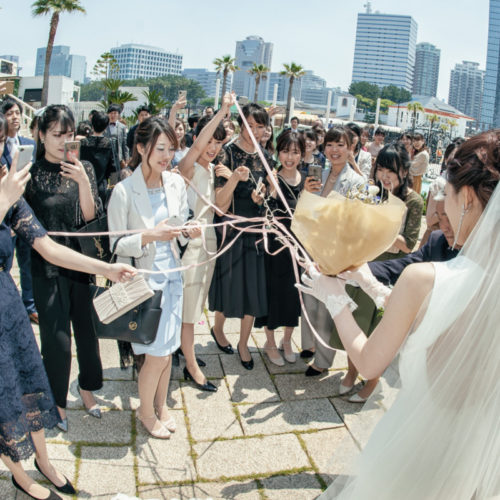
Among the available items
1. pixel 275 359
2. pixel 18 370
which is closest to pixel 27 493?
pixel 18 370

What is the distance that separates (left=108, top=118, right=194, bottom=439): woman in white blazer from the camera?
288 centimetres

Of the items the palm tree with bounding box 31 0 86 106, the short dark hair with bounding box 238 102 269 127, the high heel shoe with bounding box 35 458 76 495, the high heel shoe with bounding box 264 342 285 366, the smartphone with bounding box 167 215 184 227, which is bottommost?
the high heel shoe with bounding box 35 458 76 495

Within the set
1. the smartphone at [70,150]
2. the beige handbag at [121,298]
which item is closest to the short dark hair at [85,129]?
the smartphone at [70,150]

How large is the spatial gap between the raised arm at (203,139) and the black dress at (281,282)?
2.26 ft

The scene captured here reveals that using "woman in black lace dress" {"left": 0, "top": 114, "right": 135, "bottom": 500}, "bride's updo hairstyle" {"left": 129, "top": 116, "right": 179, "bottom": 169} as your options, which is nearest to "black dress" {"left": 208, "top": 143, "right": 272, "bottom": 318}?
"bride's updo hairstyle" {"left": 129, "top": 116, "right": 179, "bottom": 169}

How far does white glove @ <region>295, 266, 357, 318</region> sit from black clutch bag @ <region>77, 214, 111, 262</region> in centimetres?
148

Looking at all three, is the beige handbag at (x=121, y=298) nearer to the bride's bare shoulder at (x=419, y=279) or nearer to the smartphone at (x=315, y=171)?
the bride's bare shoulder at (x=419, y=279)

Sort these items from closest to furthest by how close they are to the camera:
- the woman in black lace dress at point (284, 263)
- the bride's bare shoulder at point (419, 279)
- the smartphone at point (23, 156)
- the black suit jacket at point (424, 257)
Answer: the bride's bare shoulder at point (419, 279) < the smartphone at point (23, 156) < the black suit jacket at point (424, 257) < the woman in black lace dress at point (284, 263)

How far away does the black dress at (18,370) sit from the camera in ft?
7.07

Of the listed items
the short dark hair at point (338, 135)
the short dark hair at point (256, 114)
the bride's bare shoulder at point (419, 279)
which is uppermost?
the short dark hair at point (256, 114)

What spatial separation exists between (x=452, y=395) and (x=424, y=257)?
4.52ft

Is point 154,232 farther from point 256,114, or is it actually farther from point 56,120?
point 256,114

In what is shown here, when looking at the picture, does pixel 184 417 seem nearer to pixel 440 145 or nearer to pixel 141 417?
pixel 141 417

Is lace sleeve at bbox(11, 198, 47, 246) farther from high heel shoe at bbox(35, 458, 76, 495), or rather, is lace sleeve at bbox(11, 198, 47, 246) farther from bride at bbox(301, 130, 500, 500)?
bride at bbox(301, 130, 500, 500)
